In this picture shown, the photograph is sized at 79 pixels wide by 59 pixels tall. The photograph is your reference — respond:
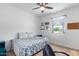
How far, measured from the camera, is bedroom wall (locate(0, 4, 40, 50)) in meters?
2.13

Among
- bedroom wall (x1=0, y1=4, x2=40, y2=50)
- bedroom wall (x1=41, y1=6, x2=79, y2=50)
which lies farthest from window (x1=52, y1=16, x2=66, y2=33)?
bedroom wall (x1=0, y1=4, x2=40, y2=50)

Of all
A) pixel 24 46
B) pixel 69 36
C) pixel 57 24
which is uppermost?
pixel 57 24

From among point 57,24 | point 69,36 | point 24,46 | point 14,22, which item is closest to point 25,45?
point 24,46

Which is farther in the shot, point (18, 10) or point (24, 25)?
point (24, 25)

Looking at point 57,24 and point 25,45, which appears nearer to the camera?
point 57,24

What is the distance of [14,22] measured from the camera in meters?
2.37

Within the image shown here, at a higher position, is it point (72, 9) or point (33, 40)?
point (72, 9)

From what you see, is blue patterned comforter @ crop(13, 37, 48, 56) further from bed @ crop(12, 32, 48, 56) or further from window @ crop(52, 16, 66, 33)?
window @ crop(52, 16, 66, 33)

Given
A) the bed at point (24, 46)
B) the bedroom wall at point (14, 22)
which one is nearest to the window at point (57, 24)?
the bedroom wall at point (14, 22)

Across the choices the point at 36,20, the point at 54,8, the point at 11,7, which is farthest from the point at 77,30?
the point at 11,7

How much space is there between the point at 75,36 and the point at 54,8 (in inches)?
38.0

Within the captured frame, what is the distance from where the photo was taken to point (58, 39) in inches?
98.0

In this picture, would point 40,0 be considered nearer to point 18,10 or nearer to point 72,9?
point 18,10

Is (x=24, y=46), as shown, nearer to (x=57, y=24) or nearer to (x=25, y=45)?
(x=25, y=45)
